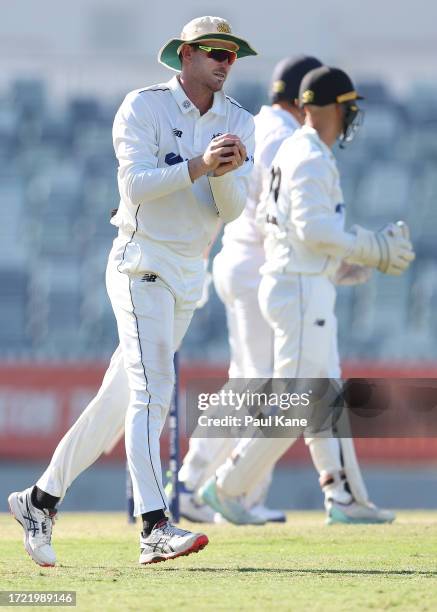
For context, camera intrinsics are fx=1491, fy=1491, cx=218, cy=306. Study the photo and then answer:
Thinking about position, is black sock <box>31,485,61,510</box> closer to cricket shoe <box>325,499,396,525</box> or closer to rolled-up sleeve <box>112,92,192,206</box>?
rolled-up sleeve <box>112,92,192,206</box>

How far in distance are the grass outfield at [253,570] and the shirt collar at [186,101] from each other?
1613mm

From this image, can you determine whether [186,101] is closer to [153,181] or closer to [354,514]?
[153,181]

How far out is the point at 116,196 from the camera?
19.9 meters

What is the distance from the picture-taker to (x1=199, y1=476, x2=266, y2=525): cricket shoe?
7.08 m

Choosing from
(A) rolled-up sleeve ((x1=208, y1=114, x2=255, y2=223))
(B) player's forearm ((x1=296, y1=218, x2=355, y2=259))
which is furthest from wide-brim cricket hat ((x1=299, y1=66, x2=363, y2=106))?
(A) rolled-up sleeve ((x1=208, y1=114, x2=255, y2=223))

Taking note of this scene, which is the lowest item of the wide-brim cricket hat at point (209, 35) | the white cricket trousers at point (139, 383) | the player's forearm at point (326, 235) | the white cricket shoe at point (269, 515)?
the white cricket shoe at point (269, 515)

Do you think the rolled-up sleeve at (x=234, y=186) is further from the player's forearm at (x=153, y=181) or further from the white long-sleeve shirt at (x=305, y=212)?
the white long-sleeve shirt at (x=305, y=212)

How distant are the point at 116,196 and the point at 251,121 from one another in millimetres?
14476

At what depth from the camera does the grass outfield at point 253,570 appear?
4.20 meters

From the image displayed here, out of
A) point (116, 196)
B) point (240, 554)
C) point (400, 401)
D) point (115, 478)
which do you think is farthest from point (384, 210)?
point (240, 554)

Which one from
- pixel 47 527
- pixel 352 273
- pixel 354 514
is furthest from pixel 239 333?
pixel 47 527

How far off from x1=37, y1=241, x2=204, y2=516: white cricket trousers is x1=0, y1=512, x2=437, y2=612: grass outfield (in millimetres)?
319

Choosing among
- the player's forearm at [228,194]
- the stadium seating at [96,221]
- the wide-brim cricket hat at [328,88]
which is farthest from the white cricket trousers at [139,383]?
the stadium seating at [96,221]

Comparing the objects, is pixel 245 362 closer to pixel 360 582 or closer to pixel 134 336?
pixel 134 336
